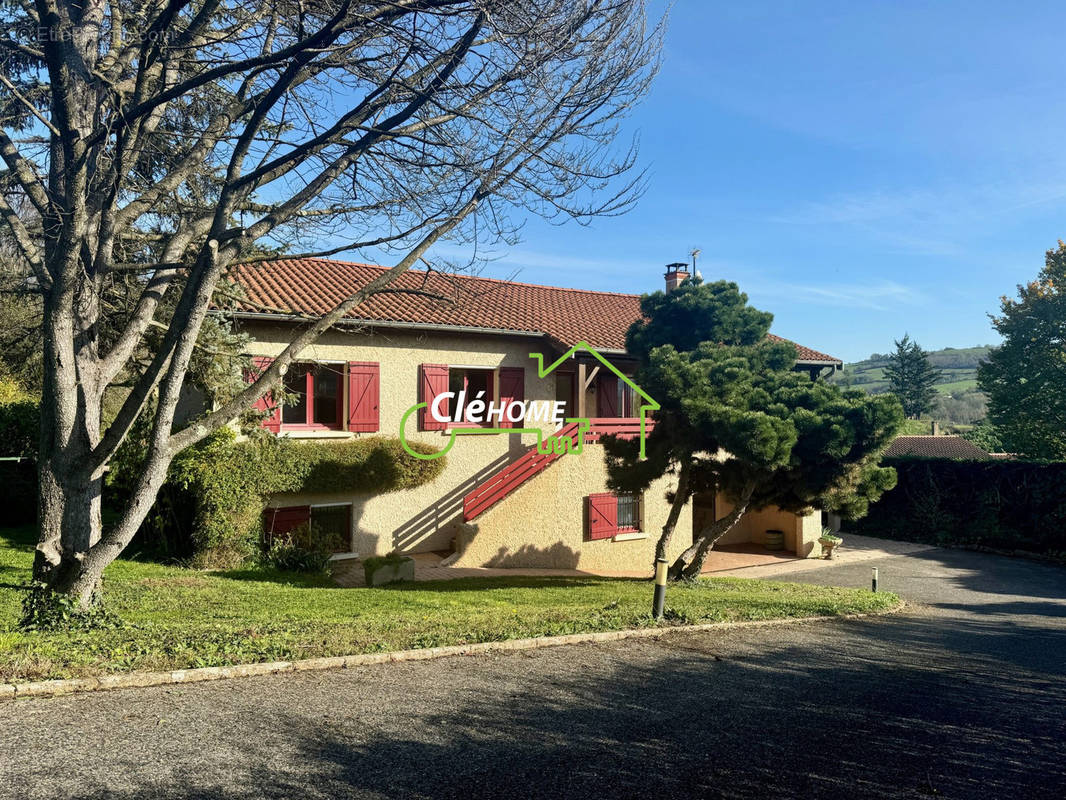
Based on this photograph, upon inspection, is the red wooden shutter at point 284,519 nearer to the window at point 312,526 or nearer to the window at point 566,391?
the window at point 312,526

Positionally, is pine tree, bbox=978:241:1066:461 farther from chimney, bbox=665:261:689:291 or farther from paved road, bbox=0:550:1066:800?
paved road, bbox=0:550:1066:800

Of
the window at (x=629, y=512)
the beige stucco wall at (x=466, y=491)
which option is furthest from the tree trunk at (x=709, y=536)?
the window at (x=629, y=512)

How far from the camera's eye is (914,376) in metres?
61.8

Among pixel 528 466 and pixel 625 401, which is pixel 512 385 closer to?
pixel 528 466

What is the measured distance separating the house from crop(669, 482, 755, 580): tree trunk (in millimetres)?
2598

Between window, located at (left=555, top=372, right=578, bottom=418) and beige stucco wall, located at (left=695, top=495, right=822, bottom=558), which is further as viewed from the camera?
beige stucco wall, located at (left=695, top=495, right=822, bottom=558)

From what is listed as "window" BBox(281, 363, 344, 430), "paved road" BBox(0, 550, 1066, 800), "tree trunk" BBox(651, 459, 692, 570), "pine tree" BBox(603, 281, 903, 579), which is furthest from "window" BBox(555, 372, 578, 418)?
"paved road" BBox(0, 550, 1066, 800)

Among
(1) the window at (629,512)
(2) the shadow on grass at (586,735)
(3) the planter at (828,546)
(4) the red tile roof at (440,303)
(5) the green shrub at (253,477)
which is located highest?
(4) the red tile roof at (440,303)

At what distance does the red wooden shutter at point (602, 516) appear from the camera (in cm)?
1677

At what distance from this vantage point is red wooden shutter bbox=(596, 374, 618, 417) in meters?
19.3

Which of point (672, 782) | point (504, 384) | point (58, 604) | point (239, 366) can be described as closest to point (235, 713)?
point (672, 782)

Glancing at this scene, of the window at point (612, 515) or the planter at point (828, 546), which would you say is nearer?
the window at point (612, 515)

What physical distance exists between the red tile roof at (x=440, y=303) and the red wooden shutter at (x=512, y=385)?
996mm

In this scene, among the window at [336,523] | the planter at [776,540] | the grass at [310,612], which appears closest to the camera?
the grass at [310,612]
